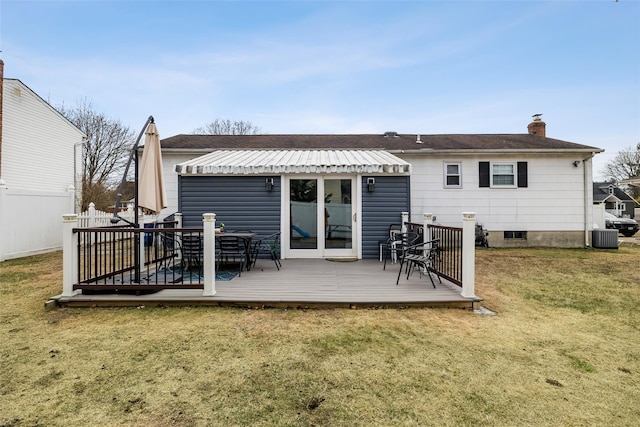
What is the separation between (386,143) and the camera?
14.3m

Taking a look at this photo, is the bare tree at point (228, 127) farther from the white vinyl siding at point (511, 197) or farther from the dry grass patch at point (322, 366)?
the dry grass patch at point (322, 366)

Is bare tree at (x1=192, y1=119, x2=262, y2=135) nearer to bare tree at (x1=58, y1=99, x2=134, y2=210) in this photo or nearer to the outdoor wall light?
bare tree at (x1=58, y1=99, x2=134, y2=210)

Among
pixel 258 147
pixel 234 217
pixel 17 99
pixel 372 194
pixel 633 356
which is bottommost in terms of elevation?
pixel 633 356

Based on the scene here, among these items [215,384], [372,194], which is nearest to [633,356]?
[215,384]

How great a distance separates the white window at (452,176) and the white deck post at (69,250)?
467 inches

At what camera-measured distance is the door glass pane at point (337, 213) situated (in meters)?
9.52

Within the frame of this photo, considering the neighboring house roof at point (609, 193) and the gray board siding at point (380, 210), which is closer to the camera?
the gray board siding at point (380, 210)

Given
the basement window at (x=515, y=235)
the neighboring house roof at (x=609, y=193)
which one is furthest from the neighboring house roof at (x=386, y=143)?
the neighboring house roof at (x=609, y=193)

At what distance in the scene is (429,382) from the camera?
10.3ft

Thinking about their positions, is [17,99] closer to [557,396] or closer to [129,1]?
[129,1]

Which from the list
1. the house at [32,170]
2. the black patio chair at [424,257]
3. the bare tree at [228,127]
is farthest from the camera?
the bare tree at [228,127]

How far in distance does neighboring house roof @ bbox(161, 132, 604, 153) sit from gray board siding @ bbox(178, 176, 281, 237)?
3317mm

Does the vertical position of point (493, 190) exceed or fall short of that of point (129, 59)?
it falls short

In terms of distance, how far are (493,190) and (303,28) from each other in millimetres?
12227
